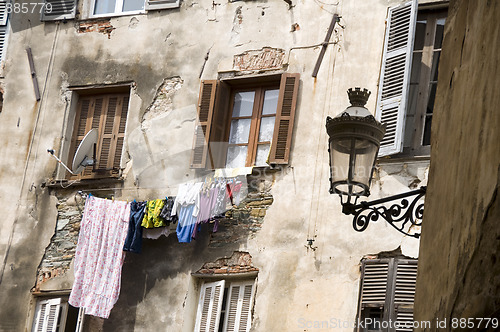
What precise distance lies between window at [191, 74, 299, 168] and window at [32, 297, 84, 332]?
2442mm

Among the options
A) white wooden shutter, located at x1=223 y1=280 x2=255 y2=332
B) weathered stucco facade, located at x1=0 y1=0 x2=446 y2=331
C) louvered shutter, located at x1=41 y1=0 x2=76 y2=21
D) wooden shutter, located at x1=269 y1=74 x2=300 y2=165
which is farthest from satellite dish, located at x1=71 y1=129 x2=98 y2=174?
white wooden shutter, located at x1=223 y1=280 x2=255 y2=332

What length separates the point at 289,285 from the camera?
12.3 meters

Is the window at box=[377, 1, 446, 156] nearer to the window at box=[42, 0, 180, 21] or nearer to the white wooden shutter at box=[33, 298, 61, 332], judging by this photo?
the window at box=[42, 0, 180, 21]

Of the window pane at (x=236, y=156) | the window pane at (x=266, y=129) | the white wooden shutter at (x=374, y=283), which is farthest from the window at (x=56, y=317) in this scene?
the white wooden shutter at (x=374, y=283)

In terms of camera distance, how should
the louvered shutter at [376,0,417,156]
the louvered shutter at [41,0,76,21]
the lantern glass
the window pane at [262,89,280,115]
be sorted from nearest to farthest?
the lantern glass, the louvered shutter at [376,0,417,156], the window pane at [262,89,280,115], the louvered shutter at [41,0,76,21]

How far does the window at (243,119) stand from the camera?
43.3ft

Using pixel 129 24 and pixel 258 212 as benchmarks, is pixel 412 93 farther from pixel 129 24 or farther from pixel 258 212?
pixel 129 24

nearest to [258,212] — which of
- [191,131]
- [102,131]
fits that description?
[191,131]

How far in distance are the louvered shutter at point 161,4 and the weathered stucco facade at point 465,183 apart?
8.65 meters

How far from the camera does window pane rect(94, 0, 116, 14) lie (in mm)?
15172

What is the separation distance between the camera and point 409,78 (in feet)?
40.4

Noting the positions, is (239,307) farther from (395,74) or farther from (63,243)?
(395,74)

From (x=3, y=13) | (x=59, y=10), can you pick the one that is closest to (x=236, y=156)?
(x=59, y=10)

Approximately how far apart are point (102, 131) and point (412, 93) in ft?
14.4
